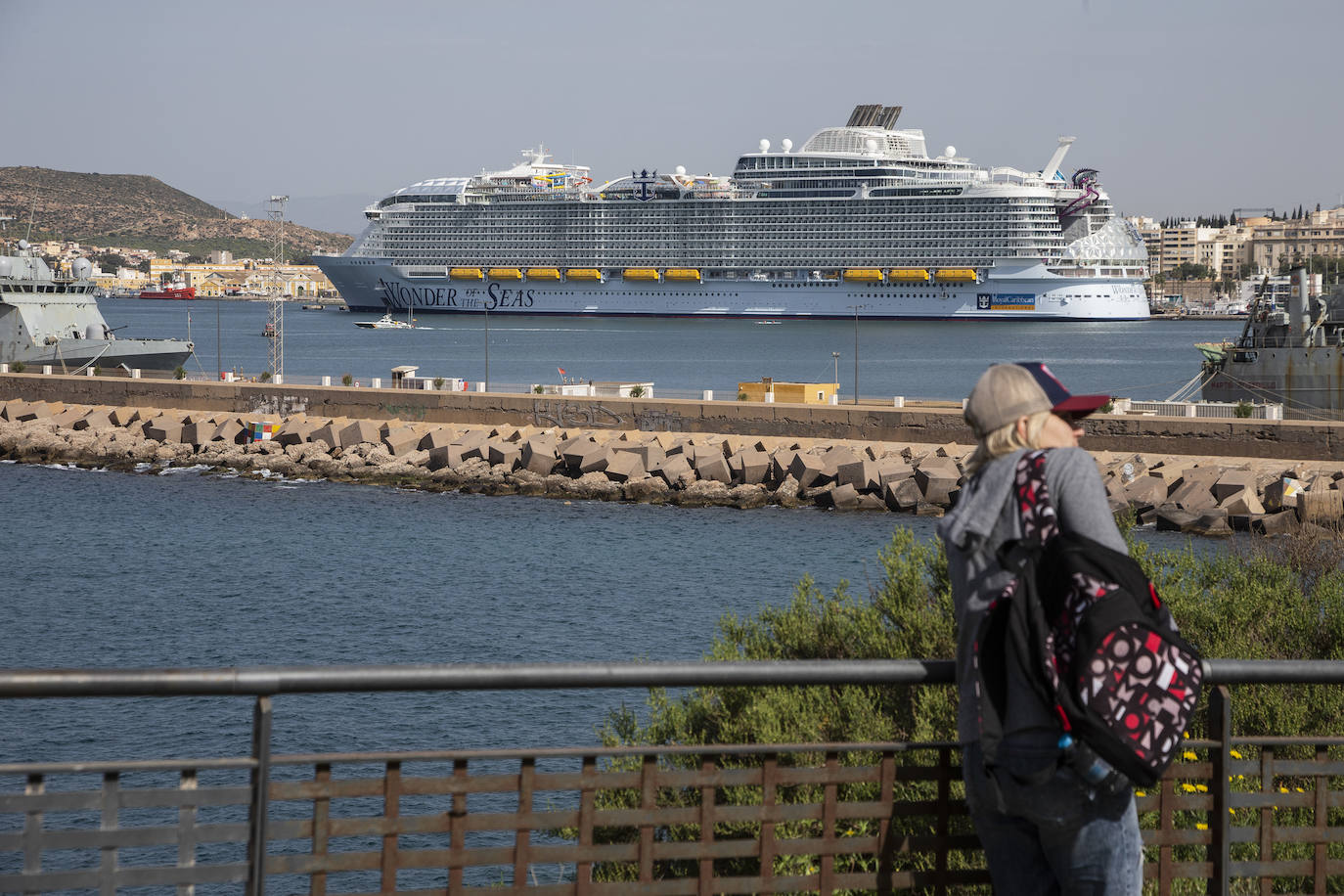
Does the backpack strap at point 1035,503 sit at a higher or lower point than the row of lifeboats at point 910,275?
lower

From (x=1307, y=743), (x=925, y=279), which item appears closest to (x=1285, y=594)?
(x=1307, y=743)

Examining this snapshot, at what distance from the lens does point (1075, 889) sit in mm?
2256

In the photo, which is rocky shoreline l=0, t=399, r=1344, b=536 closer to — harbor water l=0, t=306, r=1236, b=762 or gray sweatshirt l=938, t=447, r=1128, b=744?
harbor water l=0, t=306, r=1236, b=762

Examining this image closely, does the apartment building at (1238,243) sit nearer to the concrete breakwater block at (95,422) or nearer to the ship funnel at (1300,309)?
the ship funnel at (1300,309)

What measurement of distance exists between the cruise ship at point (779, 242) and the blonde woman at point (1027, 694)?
79.5 m

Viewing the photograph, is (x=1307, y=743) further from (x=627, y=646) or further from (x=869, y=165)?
(x=869, y=165)

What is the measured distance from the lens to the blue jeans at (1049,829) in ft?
7.10

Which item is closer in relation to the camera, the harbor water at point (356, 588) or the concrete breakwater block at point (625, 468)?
the harbor water at point (356, 588)

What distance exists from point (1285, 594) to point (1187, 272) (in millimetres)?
164977

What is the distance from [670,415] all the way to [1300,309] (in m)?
12.1

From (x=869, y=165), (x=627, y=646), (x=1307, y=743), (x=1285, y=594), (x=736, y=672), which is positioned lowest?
(x=627, y=646)

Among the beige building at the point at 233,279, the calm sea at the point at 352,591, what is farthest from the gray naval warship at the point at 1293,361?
the beige building at the point at 233,279

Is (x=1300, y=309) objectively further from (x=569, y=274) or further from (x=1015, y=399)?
(x=569, y=274)

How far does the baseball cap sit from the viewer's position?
7.34ft
